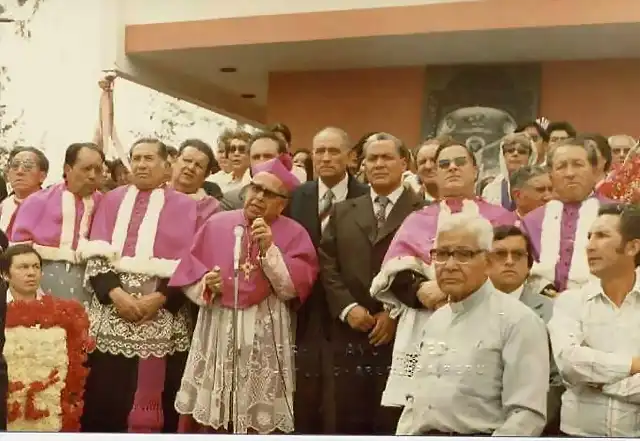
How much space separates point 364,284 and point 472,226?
12.0 inches

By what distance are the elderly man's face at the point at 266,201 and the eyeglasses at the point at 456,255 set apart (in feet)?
1.35

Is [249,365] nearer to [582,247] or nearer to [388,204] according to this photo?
[388,204]

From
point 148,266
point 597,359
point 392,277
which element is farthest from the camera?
point 148,266

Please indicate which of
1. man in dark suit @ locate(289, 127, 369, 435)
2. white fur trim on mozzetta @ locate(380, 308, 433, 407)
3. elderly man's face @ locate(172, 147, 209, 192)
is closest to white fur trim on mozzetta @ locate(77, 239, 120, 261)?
elderly man's face @ locate(172, 147, 209, 192)

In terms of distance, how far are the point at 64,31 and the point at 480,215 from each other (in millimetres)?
1210

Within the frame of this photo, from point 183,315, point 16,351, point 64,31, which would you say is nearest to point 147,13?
point 64,31

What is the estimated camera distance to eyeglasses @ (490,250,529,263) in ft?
7.20

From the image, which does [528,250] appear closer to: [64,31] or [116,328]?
[116,328]

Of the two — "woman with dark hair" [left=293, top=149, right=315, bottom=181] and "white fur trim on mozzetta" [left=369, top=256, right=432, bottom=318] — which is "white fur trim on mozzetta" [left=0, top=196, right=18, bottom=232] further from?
"white fur trim on mozzetta" [left=369, top=256, right=432, bottom=318]

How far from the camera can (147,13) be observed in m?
2.39

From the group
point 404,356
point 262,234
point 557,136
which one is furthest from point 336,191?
point 557,136

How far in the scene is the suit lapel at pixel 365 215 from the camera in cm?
228

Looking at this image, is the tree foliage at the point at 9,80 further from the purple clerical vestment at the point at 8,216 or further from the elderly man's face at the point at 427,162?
the elderly man's face at the point at 427,162

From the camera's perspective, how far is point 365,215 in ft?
7.51
